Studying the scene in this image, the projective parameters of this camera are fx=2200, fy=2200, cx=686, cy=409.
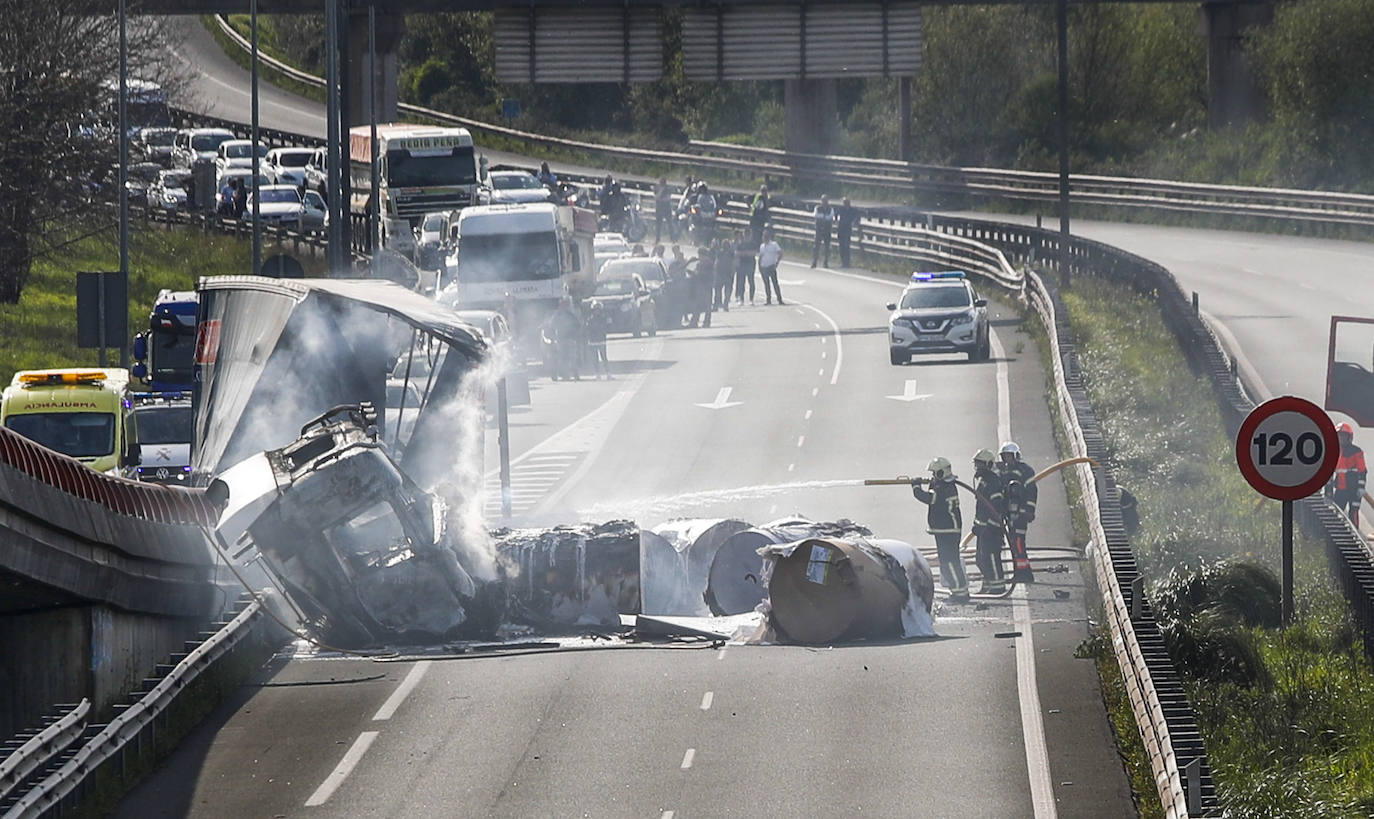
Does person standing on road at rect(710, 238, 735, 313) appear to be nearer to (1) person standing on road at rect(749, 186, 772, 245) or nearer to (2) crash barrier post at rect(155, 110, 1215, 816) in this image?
(1) person standing on road at rect(749, 186, 772, 245)

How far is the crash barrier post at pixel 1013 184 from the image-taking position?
60.5 meters

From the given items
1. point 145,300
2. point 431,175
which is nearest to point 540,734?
point 145,300

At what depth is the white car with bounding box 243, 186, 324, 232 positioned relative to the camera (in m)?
62.5

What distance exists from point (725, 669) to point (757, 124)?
260 ft

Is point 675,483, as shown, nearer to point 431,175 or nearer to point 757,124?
point 431,175

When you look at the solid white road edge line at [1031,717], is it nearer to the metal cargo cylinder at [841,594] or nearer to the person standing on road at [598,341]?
the metal cargo cylinder at [841,594]

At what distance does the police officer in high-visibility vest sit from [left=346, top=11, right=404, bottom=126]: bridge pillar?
1557 inches

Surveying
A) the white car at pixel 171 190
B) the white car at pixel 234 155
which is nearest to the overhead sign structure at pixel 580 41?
the white car at pixel 171 190

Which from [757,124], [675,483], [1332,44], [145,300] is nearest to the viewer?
[675,483]

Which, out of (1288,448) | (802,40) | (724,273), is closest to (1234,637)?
(1288,448)

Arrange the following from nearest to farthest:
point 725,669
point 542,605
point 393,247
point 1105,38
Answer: point 725,669, point 542,605, point 393,247, point 1105,38

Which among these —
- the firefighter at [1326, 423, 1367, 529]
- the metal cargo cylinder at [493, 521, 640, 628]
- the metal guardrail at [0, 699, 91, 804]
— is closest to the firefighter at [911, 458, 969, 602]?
the metal cargo cylinder at [493, 521, 640, 628]

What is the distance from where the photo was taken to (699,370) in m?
43.5

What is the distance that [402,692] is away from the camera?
62.3 ft
